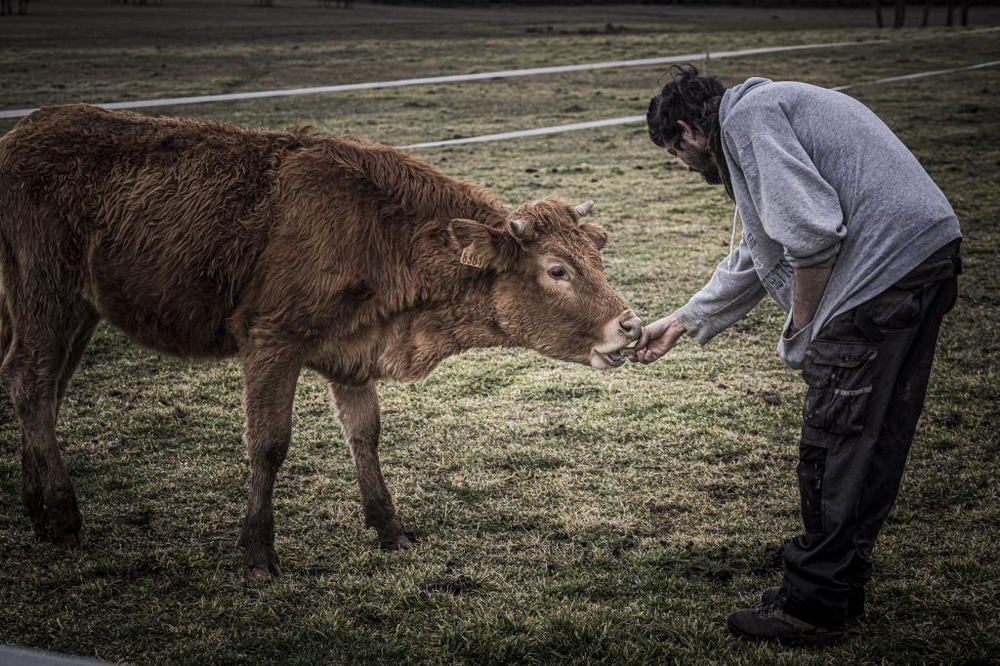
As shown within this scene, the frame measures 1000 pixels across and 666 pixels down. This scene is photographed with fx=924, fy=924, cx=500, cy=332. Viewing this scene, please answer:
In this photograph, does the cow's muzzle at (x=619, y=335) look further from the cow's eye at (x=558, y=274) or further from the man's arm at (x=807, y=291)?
the man's arm at (x=807, y=291)

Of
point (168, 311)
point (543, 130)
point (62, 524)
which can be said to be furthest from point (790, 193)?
point (543, 130)

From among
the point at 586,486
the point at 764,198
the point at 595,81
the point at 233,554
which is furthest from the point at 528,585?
the point at 595,81

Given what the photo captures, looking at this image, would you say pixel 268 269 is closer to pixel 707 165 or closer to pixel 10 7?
pixel 707 165

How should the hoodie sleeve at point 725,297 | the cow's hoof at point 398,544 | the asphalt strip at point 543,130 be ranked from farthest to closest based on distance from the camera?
the asphalt strip at point 543,130, the cow's hoof at point 398,544, the hoodie sleeve at point 725,297

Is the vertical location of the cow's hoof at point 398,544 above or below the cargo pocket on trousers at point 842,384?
below

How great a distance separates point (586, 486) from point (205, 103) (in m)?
18.3

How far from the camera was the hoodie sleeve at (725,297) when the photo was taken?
461 cm

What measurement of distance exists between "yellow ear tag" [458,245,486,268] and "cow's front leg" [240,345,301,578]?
1036 millimetres

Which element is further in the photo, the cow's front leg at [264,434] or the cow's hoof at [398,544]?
the cow's hoof at [398,544]

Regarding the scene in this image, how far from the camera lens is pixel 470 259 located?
4895 millimetres

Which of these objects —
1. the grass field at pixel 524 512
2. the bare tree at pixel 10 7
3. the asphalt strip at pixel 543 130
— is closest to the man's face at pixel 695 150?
the grass field at pixel 524 512

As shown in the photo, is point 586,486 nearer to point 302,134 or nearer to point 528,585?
point 528,585

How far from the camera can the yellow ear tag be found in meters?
4.89

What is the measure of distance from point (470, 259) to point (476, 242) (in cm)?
10
